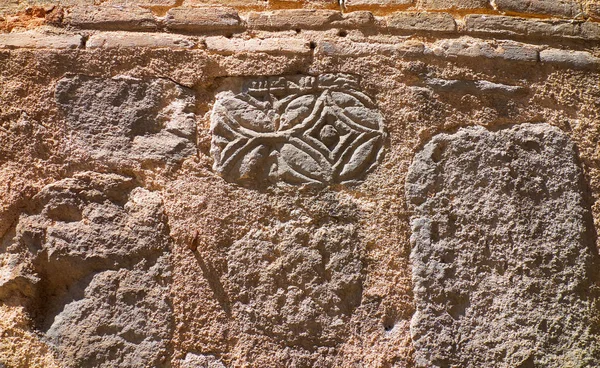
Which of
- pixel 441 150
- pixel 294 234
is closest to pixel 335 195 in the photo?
pixel 294 234

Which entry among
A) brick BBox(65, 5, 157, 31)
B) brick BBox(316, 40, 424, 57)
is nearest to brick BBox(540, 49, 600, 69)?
brick BBox(316, 40, 424, 57)

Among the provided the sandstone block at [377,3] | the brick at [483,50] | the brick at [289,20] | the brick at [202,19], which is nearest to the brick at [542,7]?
the brick at [483,50]

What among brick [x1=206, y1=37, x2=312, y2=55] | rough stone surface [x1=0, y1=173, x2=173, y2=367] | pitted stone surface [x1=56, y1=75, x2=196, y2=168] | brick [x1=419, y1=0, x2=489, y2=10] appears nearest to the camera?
rough stone surface [x1=0, y1=173, x2=173, y2=367]

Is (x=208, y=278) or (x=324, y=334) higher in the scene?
(x=208, y=278)

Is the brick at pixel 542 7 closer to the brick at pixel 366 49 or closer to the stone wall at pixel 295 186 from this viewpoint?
the stone wall at pixel 295 186

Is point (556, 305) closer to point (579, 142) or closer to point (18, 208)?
point (579, 142)

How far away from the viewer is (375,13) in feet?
7.37

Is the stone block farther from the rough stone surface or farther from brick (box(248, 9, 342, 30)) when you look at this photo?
the rough stone surface

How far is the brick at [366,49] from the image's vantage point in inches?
84.7

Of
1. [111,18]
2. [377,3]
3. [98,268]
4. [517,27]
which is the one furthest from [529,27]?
[98,268]

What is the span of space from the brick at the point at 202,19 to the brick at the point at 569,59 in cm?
99

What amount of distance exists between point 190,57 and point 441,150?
820mm

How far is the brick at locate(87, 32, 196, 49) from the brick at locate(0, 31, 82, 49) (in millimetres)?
53

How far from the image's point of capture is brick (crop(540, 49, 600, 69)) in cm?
222
